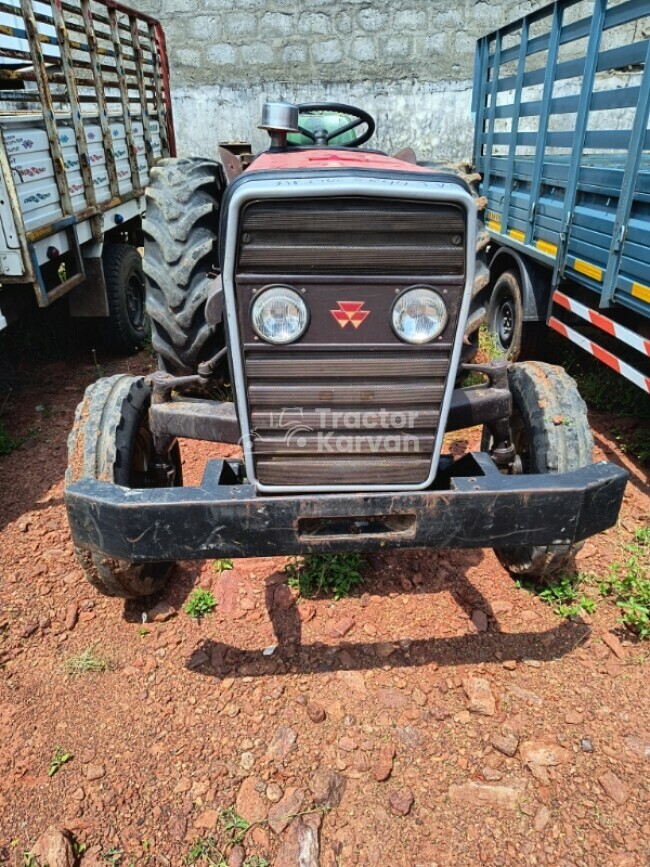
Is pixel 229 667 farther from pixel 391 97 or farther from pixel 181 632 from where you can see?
pixel 391 97

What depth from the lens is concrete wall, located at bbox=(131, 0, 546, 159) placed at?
8484mm

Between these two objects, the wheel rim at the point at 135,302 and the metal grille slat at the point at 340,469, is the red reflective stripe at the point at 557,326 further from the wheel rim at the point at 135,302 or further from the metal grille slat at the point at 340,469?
the wheel rim at the point at 135,302

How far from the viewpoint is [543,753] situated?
2043 mm

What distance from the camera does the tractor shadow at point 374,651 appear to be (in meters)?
2.40

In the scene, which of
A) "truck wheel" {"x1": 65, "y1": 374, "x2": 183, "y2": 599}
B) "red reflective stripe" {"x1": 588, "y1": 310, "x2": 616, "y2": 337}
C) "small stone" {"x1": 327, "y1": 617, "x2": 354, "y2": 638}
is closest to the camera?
"truck wheel" {"x1": 65, "y1": 374, "x2": 183, "y2": 599}

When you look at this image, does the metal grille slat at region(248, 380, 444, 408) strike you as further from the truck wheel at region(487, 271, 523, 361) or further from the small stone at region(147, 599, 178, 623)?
the truck wheel at region(487, 271, 523, 361)

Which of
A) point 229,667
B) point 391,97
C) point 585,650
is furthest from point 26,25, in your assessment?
point 391,97

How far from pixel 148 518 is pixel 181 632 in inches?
37.2

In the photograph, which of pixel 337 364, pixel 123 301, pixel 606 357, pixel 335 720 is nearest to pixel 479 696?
pixel 335 720

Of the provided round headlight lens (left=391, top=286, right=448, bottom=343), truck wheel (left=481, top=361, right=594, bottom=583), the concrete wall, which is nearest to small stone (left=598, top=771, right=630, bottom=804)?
truck wheel (left=481, top=361, right=594, bottom=583)

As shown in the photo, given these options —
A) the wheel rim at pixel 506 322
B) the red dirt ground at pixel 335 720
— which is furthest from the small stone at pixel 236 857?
the wheel rim at pixel 506 322

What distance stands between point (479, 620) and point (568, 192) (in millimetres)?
2817

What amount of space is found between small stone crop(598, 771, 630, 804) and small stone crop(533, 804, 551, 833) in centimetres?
22

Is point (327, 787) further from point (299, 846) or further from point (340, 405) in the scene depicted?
point (340, 405)
